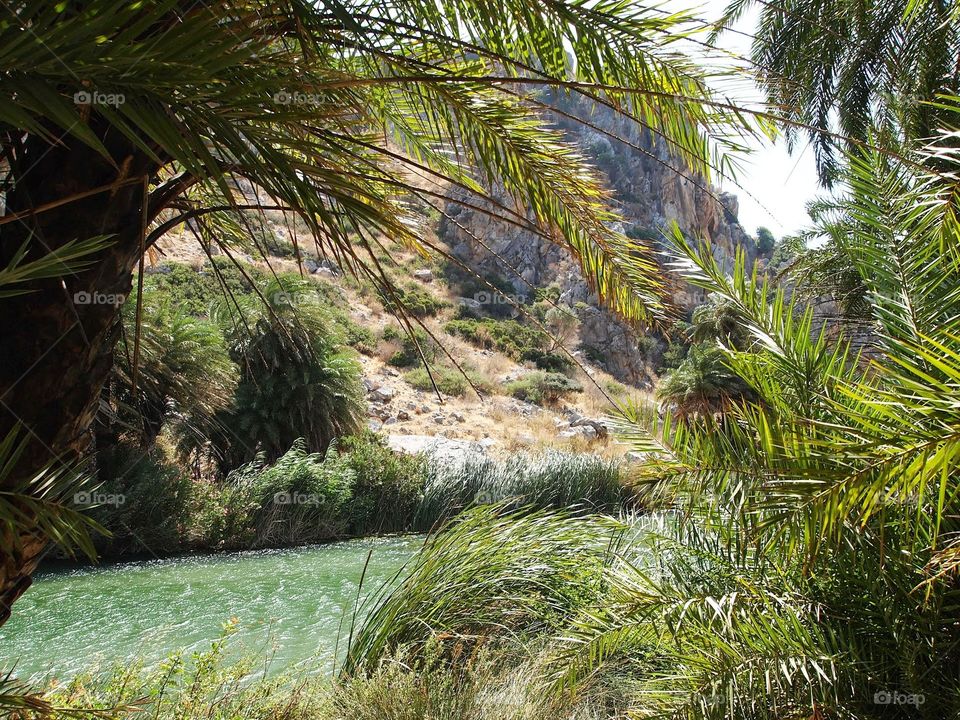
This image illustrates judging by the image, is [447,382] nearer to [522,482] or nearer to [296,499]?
[522,482]

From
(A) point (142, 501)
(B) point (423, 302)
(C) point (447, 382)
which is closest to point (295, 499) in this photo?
(A) point (142, 501)

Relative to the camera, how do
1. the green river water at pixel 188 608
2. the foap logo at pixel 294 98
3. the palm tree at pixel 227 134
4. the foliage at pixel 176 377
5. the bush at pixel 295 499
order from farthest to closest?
the bush at pixel 295 499 < the foliage at pixel 176 377 < the green river water at pixel 188 608 < the foap logo at pixel 294 98 < the palm tree at pixel 227 134

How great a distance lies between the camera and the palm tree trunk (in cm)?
144

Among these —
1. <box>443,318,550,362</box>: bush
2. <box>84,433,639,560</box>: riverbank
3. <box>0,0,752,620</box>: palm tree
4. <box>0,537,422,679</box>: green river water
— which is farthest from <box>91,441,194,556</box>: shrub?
<box>443,318,550,362</box>: bush

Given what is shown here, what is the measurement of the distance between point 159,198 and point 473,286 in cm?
3417

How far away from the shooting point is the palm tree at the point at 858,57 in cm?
783

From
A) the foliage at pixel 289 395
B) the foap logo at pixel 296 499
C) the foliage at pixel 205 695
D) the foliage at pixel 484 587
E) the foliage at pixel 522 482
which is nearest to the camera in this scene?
the foliage at pixel 205 695

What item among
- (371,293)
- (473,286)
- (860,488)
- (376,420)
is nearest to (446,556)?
(860,488)

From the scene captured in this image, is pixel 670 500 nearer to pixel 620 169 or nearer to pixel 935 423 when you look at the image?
pixel 935 423

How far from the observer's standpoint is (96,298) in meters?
1.53

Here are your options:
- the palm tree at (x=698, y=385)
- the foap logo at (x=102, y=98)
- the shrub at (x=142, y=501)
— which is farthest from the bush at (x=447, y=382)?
the foap logo at (x=102, y=98)

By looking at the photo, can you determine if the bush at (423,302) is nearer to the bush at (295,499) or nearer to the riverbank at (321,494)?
the riverbank at (321,494)

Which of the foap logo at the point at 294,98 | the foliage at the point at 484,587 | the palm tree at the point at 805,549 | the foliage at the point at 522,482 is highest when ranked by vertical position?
the foap logo at the point at 294,98

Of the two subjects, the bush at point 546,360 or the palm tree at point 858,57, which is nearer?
the palm tree at point 858,57
